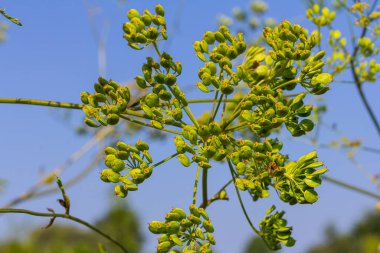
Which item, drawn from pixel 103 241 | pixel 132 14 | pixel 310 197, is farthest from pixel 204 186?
pixel 103 241

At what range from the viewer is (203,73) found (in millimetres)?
1686

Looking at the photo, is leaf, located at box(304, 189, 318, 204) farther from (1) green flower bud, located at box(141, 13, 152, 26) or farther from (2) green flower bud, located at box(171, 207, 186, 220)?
(1) green flower bud, located at box(141, 13, 152, 26)

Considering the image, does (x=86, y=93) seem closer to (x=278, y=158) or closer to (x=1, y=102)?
(x=1, y=102)

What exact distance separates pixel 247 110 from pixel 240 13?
368cm

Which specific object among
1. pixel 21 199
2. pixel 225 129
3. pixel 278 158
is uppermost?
pixel 21 199

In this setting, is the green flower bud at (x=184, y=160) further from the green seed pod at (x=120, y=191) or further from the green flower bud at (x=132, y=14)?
the green flower bud at (x=132, y=14)

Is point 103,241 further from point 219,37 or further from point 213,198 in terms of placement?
point 219,37

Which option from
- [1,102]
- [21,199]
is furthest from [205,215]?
[21,199]

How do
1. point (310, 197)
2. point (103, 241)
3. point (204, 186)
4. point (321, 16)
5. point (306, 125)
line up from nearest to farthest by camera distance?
point (310, 197) → point (306, 125) → point (204, 186) → point (321, 16) → point (103, 241)

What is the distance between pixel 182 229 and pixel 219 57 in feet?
1.72

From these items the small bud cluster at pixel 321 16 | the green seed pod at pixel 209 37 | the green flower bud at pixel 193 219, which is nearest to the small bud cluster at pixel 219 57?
the green seed pod at pixel 209 37

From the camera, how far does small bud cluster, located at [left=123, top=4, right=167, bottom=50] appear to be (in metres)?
1.70

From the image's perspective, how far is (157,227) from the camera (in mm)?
1562

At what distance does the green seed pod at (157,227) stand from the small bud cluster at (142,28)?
0.53 m
